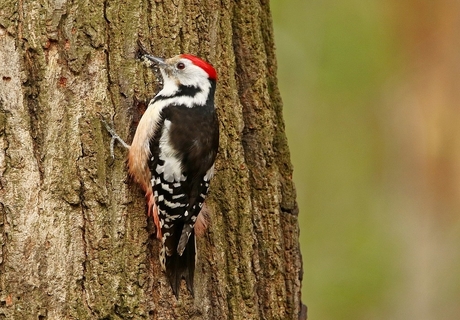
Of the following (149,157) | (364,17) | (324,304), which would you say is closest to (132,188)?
(149,157)

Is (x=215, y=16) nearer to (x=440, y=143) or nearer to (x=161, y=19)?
(x=161, y=19)

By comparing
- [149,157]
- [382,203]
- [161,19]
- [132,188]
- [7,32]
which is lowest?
[132,188]

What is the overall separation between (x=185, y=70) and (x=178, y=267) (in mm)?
1045

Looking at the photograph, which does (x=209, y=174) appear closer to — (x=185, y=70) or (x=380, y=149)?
(x=185, y=70)

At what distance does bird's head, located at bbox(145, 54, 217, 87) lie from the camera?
12.1 ft

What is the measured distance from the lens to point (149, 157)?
3.82m

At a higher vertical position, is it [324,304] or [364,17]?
[364,17]

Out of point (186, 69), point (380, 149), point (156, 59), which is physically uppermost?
point (380, 149)

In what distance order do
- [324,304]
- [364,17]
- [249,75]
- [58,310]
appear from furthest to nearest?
[364,17], [324,304], [249,75], [58,310]

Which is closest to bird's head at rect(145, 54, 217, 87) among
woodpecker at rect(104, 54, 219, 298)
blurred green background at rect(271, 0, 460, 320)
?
woodpecker at rect(104, 54, 219, 298)

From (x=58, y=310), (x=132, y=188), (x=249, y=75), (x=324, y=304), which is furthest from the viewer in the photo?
(x=324, y=304)

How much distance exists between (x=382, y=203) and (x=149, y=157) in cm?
549

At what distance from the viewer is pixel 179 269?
353 centimetres

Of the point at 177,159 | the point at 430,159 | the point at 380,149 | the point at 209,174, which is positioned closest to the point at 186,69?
the point at 177,159
